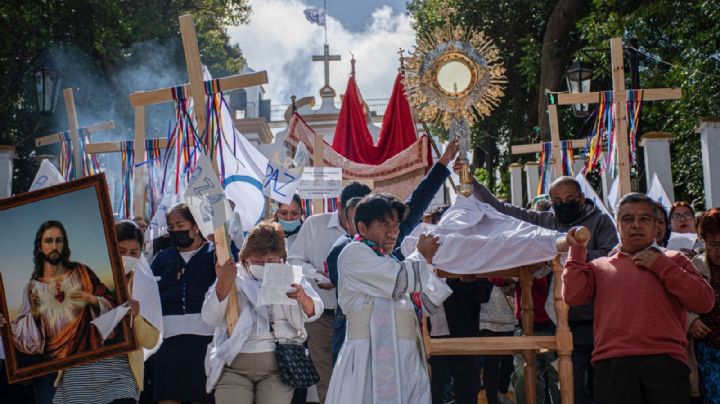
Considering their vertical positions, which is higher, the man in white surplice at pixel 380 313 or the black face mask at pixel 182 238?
the black face mask at pixel 182 238

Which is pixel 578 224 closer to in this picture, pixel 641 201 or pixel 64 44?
pixel 641 201

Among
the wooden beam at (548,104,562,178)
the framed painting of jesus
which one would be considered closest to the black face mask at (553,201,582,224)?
the framed painting of jesus

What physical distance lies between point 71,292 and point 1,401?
1545 mm

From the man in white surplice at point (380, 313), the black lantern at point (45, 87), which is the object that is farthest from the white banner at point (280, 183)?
the black lantern at point (45, 87)

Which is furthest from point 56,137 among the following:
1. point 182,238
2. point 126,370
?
point 126,370

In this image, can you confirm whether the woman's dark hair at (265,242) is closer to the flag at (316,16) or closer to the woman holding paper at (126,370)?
the woman holding paper at (126,370)

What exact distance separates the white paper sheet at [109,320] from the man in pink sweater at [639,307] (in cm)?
281

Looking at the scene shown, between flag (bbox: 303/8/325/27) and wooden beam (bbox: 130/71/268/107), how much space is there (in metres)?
33.6

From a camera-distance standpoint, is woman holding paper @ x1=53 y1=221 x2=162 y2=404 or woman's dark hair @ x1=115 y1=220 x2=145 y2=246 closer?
woman holding paper @ x1=53 y1=221 x2=162 y2=404

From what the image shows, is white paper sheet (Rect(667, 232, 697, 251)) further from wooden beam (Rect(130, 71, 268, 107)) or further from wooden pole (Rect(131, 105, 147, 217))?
wooden pole (Rect(131, 105, 147, 217))

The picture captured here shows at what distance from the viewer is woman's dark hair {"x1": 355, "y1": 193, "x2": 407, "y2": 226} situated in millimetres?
5320

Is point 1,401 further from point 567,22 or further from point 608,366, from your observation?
point 567,22

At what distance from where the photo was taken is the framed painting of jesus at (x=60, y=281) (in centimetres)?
546

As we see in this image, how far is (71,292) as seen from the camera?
5543 mm
